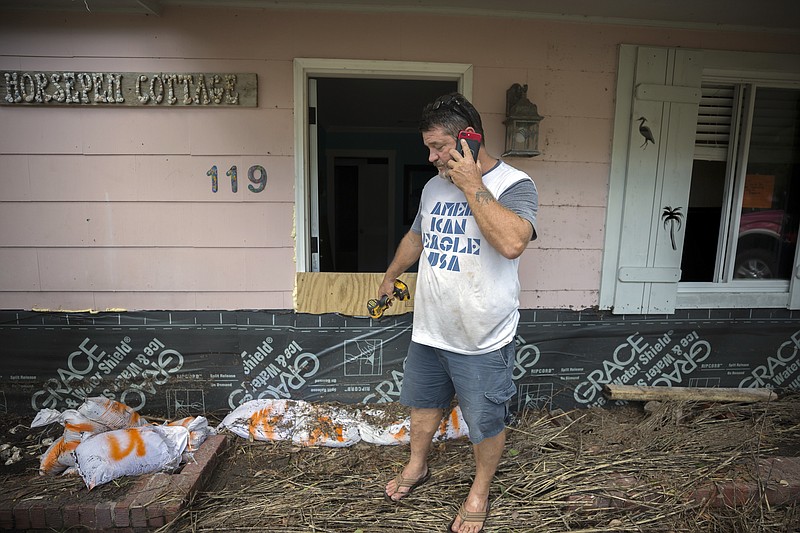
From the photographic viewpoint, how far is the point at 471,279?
5.64 feet

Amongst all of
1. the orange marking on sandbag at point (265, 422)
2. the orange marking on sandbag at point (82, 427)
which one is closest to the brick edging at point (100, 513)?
the orange marking on sandbag at point (82, 427)

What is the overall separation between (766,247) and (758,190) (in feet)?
1.29

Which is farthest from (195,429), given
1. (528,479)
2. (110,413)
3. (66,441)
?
(528,479)

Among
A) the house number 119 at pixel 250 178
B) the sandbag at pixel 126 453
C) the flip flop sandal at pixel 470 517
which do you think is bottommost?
the flip flop sandal at pixel 470 517

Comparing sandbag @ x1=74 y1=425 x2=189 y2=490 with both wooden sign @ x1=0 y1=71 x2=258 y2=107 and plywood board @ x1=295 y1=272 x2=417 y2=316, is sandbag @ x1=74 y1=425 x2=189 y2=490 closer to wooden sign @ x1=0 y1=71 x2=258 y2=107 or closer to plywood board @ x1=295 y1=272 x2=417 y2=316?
plywood board @ x1=295 y1=272 x2=417 y2=316

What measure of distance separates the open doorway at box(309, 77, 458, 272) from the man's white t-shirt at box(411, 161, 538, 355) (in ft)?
9.99

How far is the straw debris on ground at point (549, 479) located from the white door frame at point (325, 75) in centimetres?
119

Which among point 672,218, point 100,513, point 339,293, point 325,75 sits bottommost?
point 100,513

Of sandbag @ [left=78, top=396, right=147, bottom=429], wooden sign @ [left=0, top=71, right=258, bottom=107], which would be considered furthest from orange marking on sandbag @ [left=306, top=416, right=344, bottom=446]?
wooden sign @ [left=0, top=71, right=258, bottom=107]

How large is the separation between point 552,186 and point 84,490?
2845mm

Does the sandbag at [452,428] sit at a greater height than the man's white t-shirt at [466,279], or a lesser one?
lesser

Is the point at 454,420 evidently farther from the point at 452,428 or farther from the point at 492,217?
the point at 492,217

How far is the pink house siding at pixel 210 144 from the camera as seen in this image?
2430 mm

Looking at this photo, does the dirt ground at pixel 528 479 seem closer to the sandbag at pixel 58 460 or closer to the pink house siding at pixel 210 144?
the sandbag at pixel 58 460
